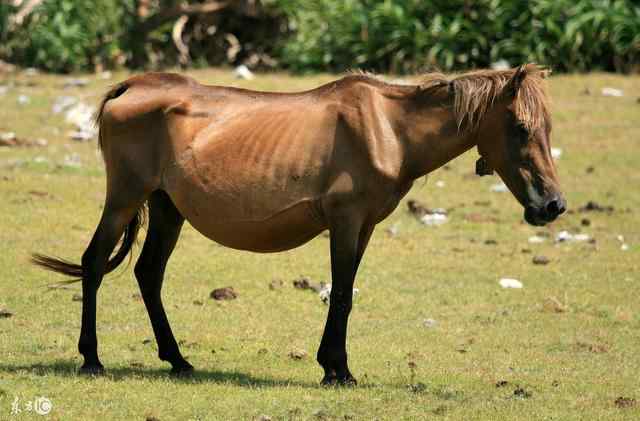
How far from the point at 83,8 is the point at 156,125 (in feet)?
50.3

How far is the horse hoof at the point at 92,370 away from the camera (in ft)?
29.0

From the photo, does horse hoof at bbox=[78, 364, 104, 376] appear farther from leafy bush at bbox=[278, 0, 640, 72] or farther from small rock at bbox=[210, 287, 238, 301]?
leafy bush at bbox=[278, 0, 640, 72]

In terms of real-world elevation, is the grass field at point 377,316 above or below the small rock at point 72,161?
above

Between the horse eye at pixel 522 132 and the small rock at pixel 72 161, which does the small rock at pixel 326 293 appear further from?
the small rock at pixel 72 161

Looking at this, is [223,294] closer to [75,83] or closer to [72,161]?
[72,161]

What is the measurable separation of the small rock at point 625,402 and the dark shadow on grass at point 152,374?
5.66 ft

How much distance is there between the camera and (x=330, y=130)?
870 centimetres

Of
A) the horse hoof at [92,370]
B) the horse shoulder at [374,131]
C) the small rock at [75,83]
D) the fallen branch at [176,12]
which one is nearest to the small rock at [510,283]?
the horse shoulder at [374,131]

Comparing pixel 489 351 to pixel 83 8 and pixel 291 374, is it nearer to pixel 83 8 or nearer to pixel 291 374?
pixel 291 374

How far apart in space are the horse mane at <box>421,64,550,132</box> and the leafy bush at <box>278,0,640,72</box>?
12.6 meters

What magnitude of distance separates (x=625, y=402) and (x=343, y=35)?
1501 centimetres

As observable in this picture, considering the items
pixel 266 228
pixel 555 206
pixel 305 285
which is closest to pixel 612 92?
pixel 305 285

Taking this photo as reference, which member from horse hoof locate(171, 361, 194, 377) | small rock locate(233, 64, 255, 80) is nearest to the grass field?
horse hoof locate(171, 361, 194, 377)

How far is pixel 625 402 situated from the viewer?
845cm
